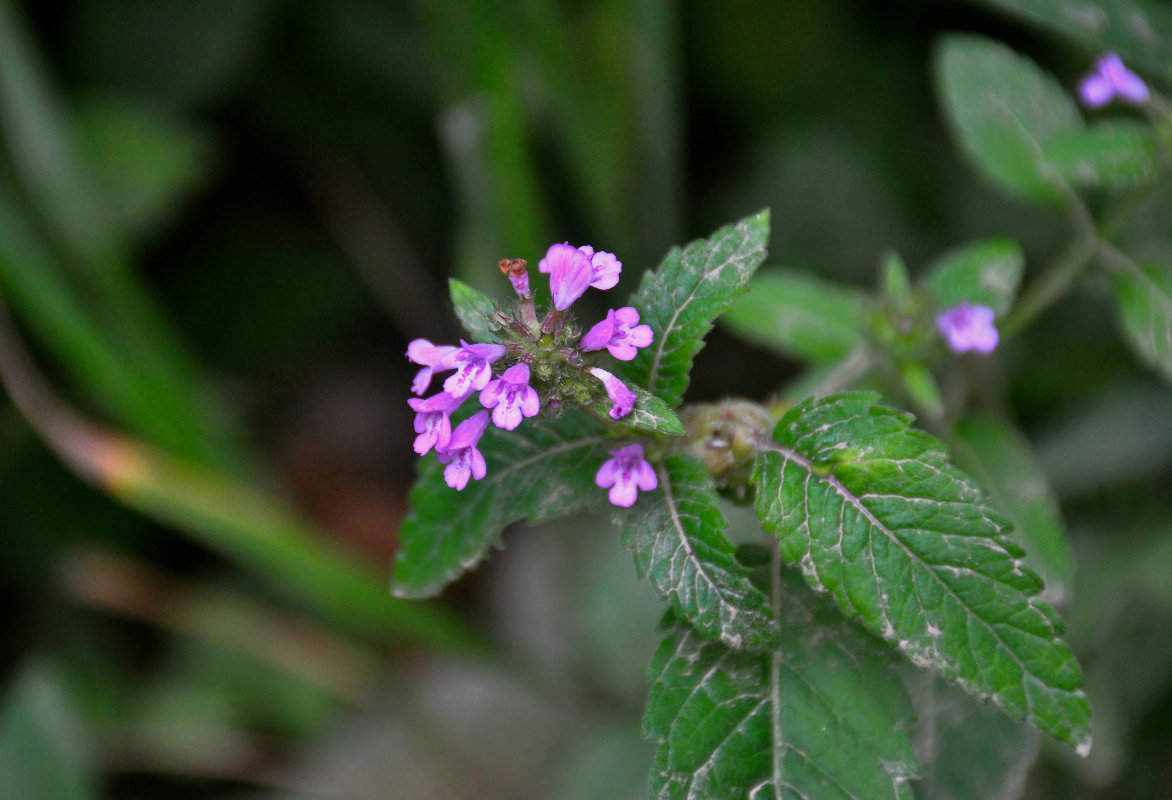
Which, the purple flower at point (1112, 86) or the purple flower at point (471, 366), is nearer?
the purple flower at point (471, 366)

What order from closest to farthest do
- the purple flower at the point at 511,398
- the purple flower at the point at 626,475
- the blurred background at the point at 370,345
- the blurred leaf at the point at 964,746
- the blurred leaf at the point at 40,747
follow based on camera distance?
the purple flower at the point at 511,398
the purple flower at the point at 626,475
the blurred leaf at the point at 964,746
the blurred leaf at the point at 40,747
the blurred background at the point at 370,345

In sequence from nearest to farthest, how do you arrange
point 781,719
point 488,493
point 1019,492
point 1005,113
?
1. point 781,719
2. point 488,493
3. point 1019,492
4. point 1005,113

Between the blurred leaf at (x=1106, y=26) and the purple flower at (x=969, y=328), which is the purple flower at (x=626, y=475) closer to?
the purple flower at (x=969, y=328)

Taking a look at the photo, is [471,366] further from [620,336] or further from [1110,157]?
[1110,157]

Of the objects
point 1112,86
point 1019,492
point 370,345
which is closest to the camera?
point 1112,86

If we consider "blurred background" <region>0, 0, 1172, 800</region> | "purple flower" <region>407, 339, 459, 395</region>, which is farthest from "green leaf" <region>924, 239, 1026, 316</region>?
"purple flower" <region>407, 339, 459, 395</region>

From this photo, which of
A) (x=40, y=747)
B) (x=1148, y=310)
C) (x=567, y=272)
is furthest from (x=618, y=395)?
(x=40, y=747)

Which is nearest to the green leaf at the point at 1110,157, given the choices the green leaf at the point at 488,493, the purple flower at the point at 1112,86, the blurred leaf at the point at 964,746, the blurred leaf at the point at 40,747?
the purple flower at the point at 1112,86
